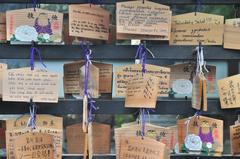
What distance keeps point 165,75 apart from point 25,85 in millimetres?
363

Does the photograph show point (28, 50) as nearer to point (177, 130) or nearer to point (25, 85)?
point (25, 85)

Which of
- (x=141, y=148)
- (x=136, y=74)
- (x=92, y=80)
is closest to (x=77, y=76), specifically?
(x=92, y=80)

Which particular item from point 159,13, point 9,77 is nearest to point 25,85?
point 9,77

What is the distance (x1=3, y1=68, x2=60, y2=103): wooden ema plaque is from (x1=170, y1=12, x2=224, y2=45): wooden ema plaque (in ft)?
1.15

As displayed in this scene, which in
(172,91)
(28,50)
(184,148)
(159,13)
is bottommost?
(184,148)

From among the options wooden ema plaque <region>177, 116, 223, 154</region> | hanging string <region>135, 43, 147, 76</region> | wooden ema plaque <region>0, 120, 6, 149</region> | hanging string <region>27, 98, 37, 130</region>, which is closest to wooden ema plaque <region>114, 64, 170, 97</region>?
hanging string <region>135, 43, 147, 76</region>

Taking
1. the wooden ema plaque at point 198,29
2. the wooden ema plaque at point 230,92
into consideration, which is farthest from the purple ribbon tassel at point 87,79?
the wooden ema plaque at point 230,92

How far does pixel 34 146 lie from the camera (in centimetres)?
117

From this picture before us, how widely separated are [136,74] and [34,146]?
0.32m

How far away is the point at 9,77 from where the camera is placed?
3.86ft

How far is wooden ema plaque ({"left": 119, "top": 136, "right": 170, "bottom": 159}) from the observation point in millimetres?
1156

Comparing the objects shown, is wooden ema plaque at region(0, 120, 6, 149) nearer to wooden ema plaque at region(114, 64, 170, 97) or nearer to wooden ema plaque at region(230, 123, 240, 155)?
wooden ema plaque at region(114, 64, 170, 97)

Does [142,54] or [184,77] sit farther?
[184,77]

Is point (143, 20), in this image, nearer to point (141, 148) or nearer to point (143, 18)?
point (143, 18)
